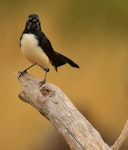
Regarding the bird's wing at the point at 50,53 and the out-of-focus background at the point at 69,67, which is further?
the out-of-focus background at the point at 69,67

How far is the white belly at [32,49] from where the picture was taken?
2945 millimetres

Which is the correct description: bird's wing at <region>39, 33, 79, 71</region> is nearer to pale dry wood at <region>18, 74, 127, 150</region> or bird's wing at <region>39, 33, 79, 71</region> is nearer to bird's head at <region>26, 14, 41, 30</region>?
bird's head at <region>26, 14, 41, 30</region>

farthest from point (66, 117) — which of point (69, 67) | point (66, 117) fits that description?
point (69, 67)

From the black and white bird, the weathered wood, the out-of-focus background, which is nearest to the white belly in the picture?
the black and white bird

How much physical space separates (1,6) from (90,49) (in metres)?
0.44

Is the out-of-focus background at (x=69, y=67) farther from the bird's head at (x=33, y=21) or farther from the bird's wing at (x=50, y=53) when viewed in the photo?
the bird's head at (x=33, y=21)

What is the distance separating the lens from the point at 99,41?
159 inches

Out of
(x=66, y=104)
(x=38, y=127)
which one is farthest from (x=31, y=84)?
(x=38, y=127)

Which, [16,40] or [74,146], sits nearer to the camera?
[74,146]

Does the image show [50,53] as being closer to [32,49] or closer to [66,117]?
[32,49]

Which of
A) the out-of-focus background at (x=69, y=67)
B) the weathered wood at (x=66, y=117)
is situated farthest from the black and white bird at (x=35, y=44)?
the out-of-focus background at (x=69, y=67)

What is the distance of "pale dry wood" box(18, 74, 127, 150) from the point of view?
2715 mm

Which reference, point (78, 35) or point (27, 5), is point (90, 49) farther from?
point (27, 5)

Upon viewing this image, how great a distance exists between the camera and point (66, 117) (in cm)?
276
